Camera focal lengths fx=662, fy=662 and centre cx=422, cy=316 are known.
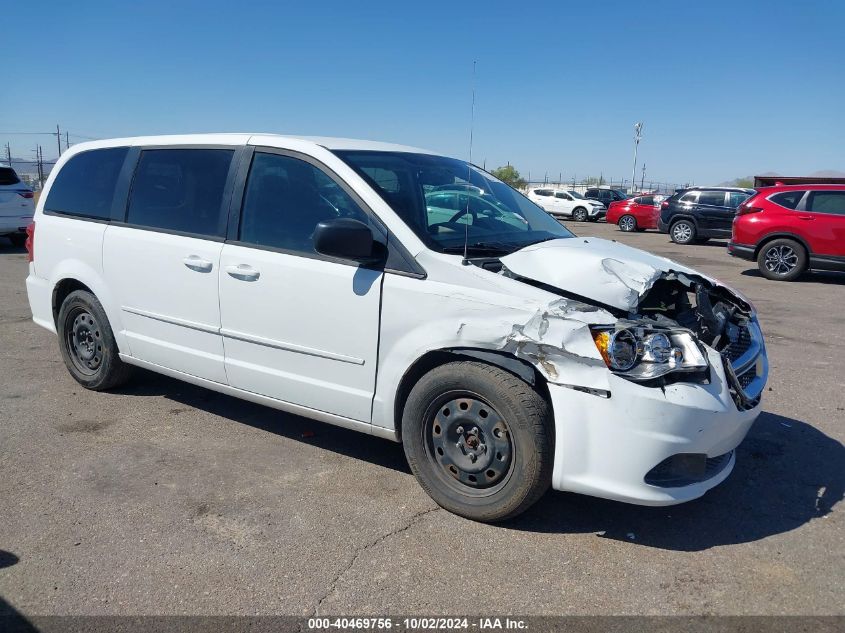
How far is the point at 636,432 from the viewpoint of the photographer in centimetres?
286

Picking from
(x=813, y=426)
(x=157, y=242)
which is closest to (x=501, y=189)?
(x=157, y=242)

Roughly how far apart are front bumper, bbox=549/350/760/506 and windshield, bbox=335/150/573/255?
1.09 metres

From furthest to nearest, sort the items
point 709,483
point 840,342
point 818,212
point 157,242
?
point 818,212 → point 840,342 → point 157,242 → point 709,483

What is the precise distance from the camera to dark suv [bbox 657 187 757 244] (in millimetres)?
18344

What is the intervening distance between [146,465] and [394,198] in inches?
83.2

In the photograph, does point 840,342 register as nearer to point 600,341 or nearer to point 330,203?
point 600,341

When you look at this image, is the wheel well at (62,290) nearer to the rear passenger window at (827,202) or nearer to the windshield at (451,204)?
the windshield at (451,204)

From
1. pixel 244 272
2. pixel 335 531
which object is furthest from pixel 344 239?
pixel 335 531

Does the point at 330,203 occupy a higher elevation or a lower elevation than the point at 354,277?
higher

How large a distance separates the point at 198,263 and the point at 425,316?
5.33 ft

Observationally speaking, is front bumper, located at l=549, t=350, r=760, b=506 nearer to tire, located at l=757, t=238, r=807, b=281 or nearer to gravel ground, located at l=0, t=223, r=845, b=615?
gravel ground, located at l=0, t=223, r=845, b=615

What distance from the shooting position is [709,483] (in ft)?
10.3

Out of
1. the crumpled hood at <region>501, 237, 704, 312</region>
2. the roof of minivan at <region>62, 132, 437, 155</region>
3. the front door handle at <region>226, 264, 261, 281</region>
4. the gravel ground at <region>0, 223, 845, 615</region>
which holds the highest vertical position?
the roof of minivan at <region>62, 132, 437, 155</region>

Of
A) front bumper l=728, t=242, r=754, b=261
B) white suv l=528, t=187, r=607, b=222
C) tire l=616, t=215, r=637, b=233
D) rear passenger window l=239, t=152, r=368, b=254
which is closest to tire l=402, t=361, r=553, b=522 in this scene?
rear passenger window l=239, t=152, r=368, b=254
